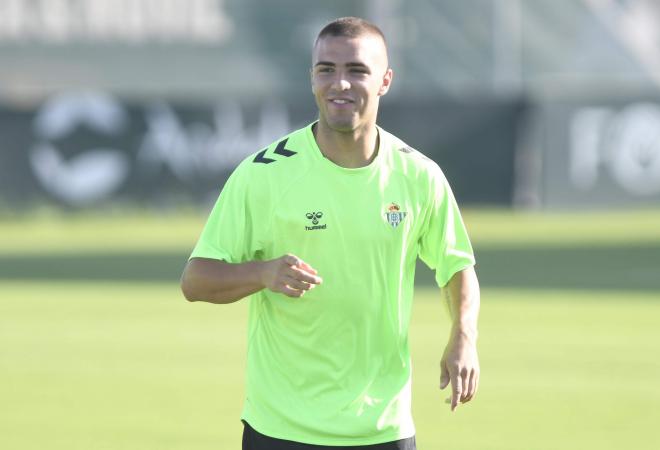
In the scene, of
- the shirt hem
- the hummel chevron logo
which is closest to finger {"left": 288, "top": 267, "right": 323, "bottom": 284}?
the hummel chevron logo

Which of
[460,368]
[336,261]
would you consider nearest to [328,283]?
[336,261]

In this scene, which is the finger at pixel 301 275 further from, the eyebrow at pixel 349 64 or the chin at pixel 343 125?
the eyebrow at pixel 349 64

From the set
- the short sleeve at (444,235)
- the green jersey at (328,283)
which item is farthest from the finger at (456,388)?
the short sleeve at (444,235)

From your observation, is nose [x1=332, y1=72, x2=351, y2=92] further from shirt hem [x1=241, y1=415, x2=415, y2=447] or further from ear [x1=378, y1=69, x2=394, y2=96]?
shirt hem [x1=241, y1=415, x2=415, y2=447]

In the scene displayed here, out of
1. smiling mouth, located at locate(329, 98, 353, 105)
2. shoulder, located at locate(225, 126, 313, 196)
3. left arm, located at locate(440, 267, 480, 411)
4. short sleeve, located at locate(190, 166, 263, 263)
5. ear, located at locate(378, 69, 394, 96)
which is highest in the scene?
ear, located at locate(378, 69, 394, 96)

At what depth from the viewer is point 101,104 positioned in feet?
92.6

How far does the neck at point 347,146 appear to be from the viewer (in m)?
5.96

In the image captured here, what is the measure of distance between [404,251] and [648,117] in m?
24.0

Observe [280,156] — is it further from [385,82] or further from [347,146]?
[385,82]

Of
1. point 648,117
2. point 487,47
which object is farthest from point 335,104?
point 487,47

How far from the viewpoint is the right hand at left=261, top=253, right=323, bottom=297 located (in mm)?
5531

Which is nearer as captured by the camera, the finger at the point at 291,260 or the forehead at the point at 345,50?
the finger at the point at 291,260

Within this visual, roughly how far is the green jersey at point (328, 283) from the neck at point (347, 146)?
33 mm

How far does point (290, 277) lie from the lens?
18.1 ft
